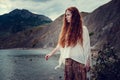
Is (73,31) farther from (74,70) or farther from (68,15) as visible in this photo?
(74,70)

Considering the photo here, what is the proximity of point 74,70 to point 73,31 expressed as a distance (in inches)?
33.0

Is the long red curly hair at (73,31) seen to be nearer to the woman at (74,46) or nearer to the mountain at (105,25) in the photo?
the woman at (74,46)

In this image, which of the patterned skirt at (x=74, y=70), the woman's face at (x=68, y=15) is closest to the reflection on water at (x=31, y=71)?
the patterned skirt at (x=74, y=70)

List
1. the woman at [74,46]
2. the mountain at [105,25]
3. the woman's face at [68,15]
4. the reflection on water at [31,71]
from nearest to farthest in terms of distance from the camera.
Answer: the woman at [74,46]
the woman's face at [68,15]
the reflection on water at [31,71]
the mountain at [105,25]

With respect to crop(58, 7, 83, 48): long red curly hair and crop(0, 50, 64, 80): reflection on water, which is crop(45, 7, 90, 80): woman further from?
crop(0, 50, 64, 80): reflection on water

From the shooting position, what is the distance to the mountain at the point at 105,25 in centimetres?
11406

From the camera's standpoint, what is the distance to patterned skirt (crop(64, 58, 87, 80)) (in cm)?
664

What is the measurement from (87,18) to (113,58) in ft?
480

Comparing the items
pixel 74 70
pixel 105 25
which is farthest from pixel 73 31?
pixel 105 25

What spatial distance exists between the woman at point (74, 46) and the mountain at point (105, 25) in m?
93.7

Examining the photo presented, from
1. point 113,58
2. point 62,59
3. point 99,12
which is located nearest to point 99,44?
point 99,12

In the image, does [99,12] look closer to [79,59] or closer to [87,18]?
[87,18]

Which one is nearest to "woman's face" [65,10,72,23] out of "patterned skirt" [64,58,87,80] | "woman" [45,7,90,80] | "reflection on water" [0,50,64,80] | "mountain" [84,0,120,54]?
"woman" [45,7,90,80]

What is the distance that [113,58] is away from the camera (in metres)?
23.5
